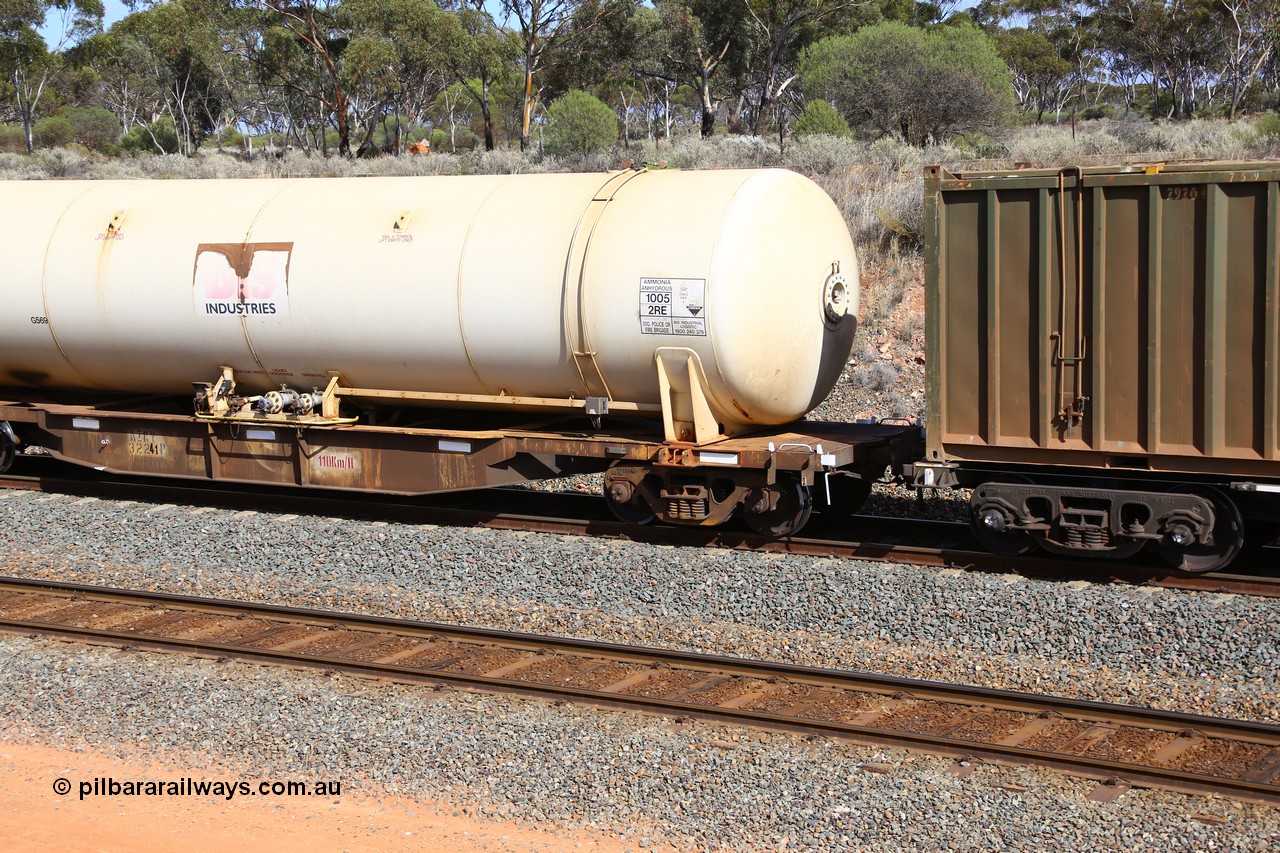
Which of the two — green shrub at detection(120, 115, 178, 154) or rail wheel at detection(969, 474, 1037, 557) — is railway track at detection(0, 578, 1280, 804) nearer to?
rail wheel at detection(969, 474, 1037, 557)

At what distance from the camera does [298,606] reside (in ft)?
33.1

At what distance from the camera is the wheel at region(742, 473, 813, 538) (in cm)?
1066

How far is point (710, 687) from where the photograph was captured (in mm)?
7953

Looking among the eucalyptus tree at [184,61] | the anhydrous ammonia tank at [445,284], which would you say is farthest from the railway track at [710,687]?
the eucalyptus tree at [184,61]

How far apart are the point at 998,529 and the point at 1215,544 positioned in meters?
1.60

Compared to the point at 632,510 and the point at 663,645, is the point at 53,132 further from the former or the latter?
the point at 663,645

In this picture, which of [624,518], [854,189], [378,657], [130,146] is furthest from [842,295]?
[130,146]

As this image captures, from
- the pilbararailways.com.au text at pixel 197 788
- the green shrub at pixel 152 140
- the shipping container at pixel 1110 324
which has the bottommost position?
the pilbararailways.com.au text at pixel 197 788

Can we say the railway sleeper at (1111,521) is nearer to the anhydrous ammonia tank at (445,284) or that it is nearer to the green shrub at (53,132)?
the anhydrous ammonia tank at (445,284)

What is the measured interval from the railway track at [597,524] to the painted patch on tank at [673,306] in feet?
6.56

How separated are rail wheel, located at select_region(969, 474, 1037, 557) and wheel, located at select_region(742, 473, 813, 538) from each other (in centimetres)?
143

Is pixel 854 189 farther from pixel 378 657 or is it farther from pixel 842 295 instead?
pixel 378 657

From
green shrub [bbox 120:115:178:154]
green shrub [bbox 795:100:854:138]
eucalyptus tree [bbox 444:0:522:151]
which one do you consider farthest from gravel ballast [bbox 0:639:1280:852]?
green shrub [bbox 120:115:178:154]

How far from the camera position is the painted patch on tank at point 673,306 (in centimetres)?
1015
